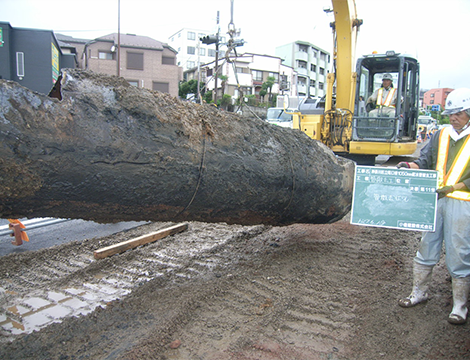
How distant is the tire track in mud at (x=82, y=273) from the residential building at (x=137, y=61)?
90.9ft

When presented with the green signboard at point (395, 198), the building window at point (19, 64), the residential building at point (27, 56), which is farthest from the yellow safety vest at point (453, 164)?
the building window at point (19, 64)

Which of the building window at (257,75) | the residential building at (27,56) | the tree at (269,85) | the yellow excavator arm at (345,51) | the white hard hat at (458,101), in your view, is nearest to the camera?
the white hard hat at (458,101)

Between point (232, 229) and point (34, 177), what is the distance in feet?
9.67

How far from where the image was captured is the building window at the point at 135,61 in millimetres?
30141

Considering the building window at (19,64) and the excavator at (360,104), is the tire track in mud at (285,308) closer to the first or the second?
the excavator at (360,104)

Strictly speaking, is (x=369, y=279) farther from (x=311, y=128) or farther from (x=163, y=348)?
(x=311, y=128)

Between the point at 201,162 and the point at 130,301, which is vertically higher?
the point at 201,162

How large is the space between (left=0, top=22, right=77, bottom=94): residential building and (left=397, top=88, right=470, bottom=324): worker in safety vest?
14.1 m

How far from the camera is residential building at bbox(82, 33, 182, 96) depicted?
2983 cm

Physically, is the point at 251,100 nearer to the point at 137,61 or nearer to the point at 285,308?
the point at 137,61

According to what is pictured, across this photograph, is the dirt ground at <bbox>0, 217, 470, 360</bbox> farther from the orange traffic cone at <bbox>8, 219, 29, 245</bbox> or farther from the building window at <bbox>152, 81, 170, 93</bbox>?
the building window at <bbox>152, 81, 170, 93</bbox>

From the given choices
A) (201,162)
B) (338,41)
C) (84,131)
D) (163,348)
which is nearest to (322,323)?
(163,348)

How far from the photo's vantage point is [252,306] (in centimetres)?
270

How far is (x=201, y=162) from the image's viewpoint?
255 cm
